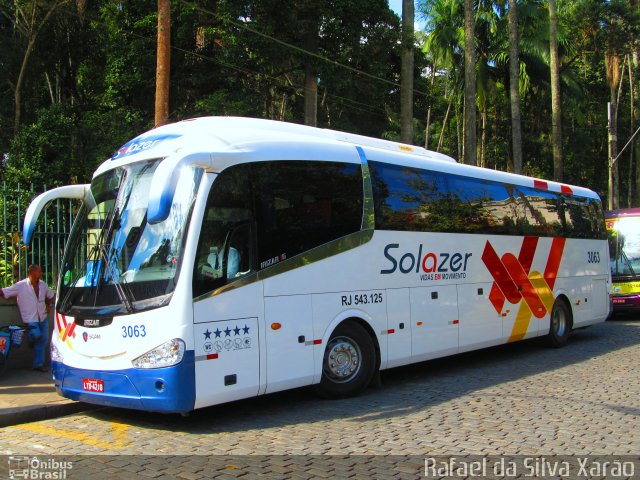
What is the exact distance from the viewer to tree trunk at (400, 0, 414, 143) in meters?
20.7

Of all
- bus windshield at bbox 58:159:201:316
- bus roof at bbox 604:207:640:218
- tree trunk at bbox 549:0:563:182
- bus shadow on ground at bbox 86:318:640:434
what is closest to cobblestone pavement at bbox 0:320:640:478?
bus shadow on ground at bbox 86:318:640:434

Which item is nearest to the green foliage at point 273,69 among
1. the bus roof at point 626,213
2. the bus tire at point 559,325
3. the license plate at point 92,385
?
the bus roof at point 626,213

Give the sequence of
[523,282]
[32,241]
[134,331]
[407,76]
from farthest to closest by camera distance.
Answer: [407,76] < [523,282] < [32,241] < [134,331]

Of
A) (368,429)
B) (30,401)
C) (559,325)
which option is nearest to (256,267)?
Result: (368,429)

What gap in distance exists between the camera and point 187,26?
20938mm

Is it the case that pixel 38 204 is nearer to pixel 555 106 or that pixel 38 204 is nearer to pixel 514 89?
pixel 514 89

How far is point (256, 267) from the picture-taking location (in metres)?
7.18

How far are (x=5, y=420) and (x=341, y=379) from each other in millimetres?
4147

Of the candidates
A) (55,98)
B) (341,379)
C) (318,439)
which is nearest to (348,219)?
(341,379)

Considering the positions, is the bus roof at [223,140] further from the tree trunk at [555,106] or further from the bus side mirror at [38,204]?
the tree trunk at [555,106]

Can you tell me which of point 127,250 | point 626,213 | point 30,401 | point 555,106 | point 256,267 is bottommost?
point 30,401

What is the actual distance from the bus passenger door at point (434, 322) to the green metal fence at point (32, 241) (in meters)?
6.08

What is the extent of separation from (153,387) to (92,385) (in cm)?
93

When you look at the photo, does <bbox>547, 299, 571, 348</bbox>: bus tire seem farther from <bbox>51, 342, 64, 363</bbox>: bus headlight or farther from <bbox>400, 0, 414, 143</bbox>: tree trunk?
<bbox>51, 342, 64, 363</bbox>: bus headlight
